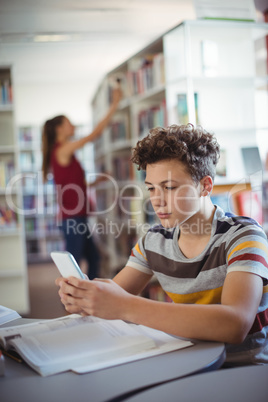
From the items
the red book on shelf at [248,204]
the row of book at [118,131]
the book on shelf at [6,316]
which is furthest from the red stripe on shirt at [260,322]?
the row of book at [118,131]

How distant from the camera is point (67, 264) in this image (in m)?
0.96

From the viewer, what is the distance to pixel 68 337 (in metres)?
0.93

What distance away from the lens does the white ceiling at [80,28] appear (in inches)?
Answer: 169

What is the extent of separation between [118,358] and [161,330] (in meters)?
0.11

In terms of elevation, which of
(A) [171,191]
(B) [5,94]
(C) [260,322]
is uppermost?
(B) [5,94]

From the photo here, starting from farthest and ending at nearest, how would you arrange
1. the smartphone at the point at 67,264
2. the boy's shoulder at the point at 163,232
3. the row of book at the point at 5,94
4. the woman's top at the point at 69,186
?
the row of book at the point at 5,94 < the woman's top at the point at 69,186 < the boy's shoulder at the point at 163,232 < the smartphone at the point at 67,264

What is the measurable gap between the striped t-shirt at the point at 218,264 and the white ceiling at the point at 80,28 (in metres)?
2.65

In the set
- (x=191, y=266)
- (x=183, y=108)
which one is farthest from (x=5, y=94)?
(x=191, y=266)

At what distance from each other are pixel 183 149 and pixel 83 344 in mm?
551

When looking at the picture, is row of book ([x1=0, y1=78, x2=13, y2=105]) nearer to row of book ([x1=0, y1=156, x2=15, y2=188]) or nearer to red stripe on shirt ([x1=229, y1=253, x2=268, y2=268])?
row of book ([x1=0, y1=156, x2=15, y2=188])

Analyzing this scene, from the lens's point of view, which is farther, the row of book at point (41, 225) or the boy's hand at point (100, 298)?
the row of book at point (41, 225)

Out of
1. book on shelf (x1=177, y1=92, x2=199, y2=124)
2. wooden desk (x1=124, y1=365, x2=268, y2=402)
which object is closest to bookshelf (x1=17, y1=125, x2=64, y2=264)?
book on shelf (x1=177, y1=92, x2=199, y2=124)

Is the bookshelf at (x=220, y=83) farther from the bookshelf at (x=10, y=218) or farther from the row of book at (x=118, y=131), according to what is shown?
the bookshelf at (x=10, y=218)

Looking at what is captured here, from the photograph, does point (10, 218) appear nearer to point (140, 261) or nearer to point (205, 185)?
point (140, 261)
